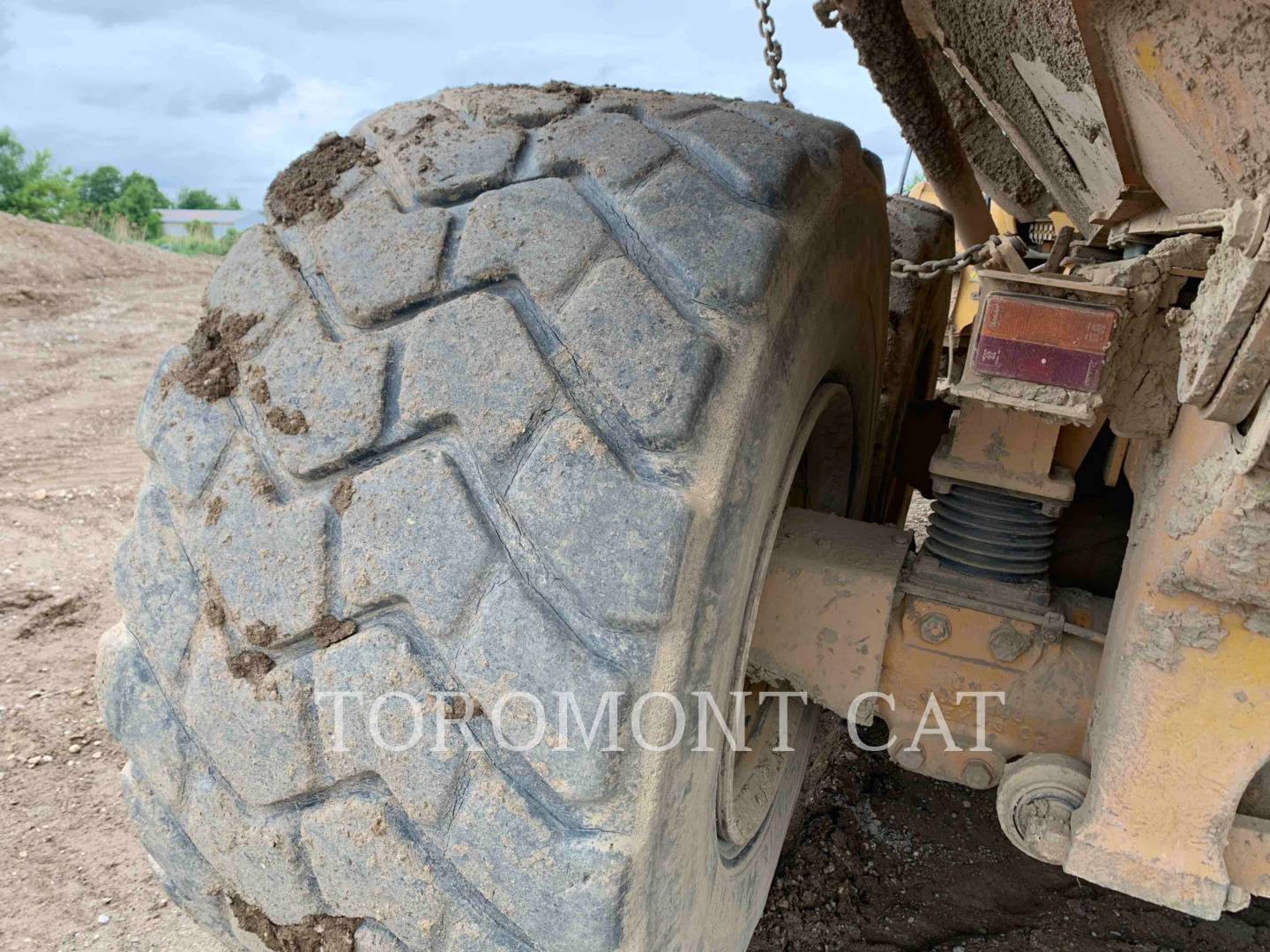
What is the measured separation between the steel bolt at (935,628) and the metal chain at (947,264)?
20.9 inches

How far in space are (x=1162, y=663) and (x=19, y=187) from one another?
22424mm

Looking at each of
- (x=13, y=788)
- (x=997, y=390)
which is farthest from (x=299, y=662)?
(x=13, y=788)

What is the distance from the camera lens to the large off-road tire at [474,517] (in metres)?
0.90

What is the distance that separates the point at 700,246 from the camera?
0.97 m

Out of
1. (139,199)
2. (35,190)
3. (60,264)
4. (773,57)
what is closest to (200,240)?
(35,190)

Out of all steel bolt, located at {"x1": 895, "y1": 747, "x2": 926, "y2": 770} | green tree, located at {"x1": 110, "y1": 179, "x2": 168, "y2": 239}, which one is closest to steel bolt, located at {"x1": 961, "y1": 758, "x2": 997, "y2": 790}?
steel bolt, located at {"x1": 895, "y1": 747, "x2": 926, "y2": 770}

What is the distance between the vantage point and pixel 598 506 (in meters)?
0.89

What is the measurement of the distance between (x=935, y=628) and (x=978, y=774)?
23 cm

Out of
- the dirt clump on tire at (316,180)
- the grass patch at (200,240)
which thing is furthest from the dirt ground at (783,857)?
the grass patch at (200,240)

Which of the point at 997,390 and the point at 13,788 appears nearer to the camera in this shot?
the point at 997,390

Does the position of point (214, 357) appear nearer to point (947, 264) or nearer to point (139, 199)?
point (947, 264)

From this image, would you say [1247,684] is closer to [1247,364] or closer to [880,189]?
[1247,364]

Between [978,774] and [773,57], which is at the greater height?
[773,57]

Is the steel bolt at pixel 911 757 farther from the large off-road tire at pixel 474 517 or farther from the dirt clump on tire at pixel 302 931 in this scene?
the dirt clump on tire at pixel 302 931
